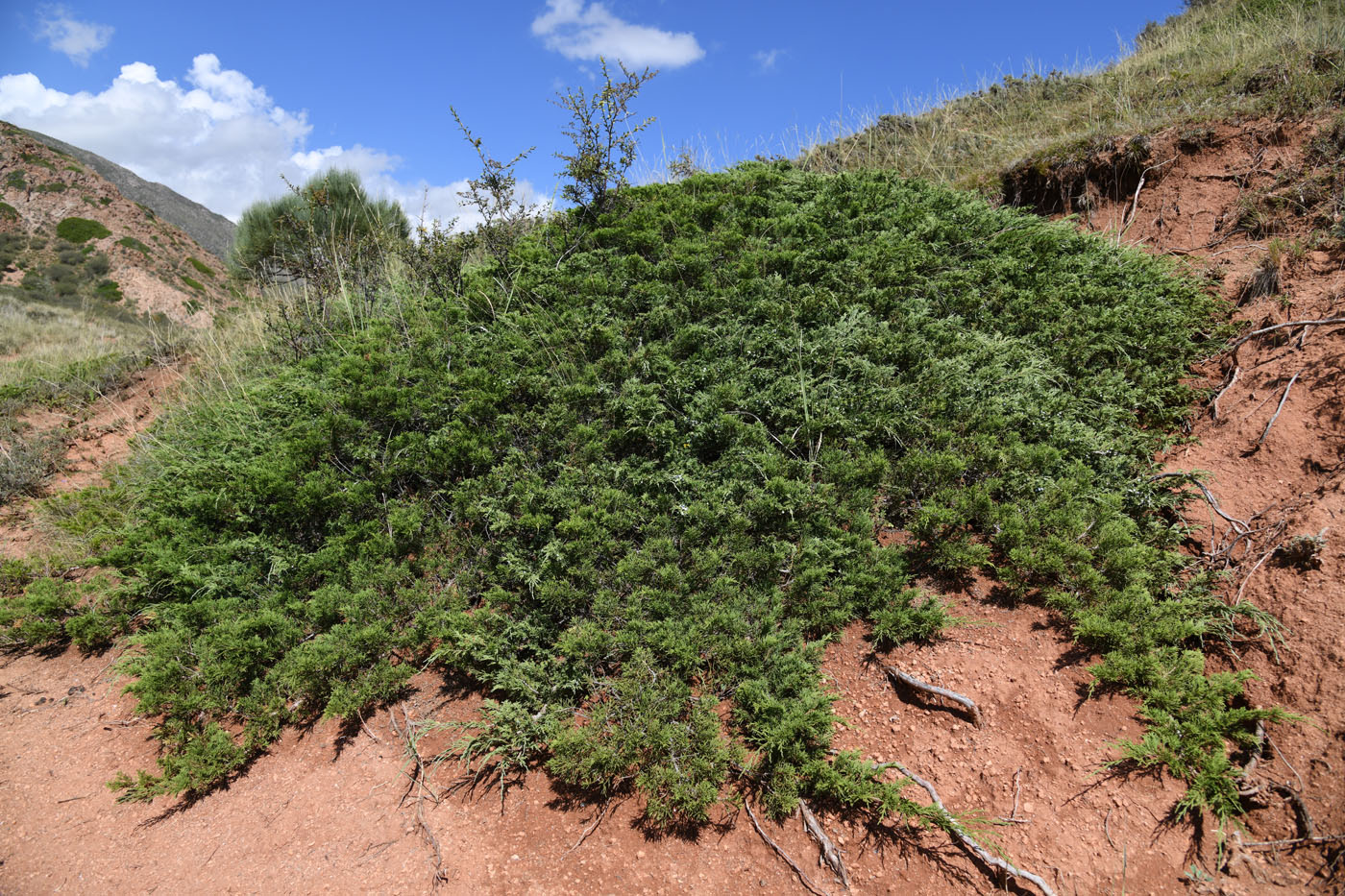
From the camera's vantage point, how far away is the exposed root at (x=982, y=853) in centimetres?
239

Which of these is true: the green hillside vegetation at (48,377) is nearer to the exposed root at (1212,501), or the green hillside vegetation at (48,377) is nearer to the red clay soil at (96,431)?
the red clay soil at (96,431)

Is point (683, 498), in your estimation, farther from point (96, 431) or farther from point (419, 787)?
point (96, 431)

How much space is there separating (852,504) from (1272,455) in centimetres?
248

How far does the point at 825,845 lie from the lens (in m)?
2.67

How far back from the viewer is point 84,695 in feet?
13.3

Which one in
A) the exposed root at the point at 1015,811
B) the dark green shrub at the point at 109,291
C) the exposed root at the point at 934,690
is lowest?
the exposed root at the point at 1015,811

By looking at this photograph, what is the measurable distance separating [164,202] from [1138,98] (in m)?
32.4

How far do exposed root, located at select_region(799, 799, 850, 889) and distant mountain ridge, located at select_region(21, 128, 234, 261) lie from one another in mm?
28144

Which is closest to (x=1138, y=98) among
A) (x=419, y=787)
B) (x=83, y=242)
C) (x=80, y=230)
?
(x=419, y=787)

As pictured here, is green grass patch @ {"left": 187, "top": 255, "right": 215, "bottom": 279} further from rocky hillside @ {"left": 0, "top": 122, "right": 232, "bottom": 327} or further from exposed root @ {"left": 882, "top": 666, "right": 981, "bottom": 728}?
exposed root @ {"left": 882, "top": 666, "right": 981, "bottom": 728}

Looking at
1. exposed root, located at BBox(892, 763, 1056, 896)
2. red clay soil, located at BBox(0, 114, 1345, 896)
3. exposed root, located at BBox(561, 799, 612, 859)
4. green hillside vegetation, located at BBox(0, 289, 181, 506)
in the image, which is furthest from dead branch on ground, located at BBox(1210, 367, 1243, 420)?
green hillside vegetation, located at BBox(0, 289, 181, 506)

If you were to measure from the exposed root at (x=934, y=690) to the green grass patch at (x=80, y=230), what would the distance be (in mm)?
26479

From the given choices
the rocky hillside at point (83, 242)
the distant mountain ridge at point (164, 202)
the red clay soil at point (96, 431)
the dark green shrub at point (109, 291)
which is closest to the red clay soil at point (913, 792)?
the red clay soil at point (96, 431)

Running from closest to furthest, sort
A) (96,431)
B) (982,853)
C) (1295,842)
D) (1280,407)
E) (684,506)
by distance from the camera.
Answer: (1295,842) < (982,853) < (1280,407) < (684,506) < (96,431)
